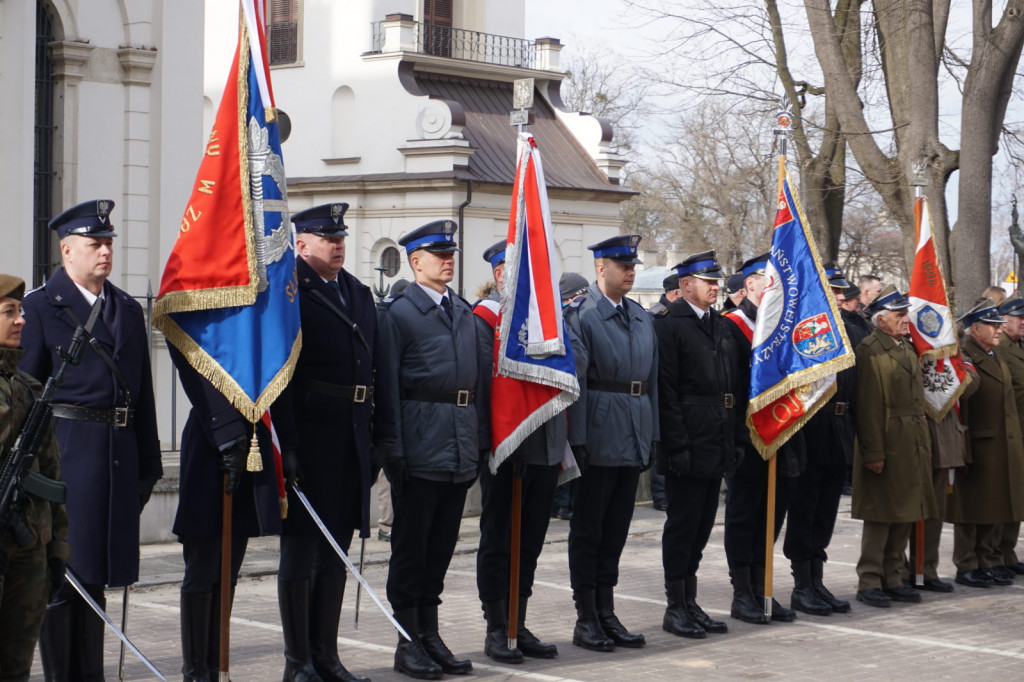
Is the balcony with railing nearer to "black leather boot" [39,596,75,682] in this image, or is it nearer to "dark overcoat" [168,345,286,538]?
"dark overcoat" [168,345,286,538]

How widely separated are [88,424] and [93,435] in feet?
0.17

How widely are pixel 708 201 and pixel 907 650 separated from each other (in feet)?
127

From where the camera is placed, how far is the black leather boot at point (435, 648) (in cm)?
735

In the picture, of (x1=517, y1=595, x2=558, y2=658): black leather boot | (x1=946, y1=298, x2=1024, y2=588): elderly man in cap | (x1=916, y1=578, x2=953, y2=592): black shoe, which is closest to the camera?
(x1=517, y1=595, x2=558, y2=658): black leather boot

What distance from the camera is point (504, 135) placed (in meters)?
39.2

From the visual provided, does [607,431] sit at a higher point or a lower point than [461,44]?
lower

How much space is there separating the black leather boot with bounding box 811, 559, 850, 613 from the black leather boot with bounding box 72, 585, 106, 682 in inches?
191

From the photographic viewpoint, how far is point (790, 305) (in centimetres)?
926

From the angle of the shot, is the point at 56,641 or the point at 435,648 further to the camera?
the point at 435,648

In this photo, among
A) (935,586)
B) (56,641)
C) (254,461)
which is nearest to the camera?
(56,641)

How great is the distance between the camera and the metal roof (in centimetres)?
Answer: 3831

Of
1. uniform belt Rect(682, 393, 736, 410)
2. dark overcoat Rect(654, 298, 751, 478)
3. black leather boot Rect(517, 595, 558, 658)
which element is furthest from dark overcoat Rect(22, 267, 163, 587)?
uniform belt Rect(682, 393, 736, 410)

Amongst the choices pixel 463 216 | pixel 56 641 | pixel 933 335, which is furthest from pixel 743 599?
pixel 463 216

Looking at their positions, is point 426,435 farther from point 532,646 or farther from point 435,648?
point 532,646
